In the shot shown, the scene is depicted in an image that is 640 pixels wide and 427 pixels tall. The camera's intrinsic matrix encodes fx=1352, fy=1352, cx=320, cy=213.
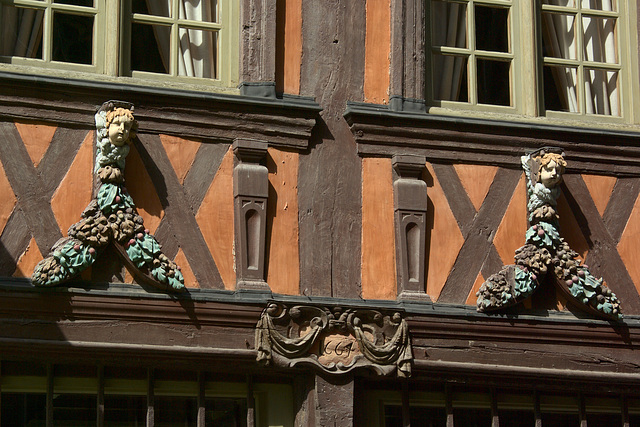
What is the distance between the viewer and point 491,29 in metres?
9.19

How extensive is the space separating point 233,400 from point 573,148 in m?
2.82

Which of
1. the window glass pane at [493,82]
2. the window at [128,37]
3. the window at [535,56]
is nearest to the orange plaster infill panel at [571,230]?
the window at [535,56]

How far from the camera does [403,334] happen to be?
8.23m

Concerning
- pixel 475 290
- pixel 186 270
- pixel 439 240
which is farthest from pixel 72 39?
pixel 475 290

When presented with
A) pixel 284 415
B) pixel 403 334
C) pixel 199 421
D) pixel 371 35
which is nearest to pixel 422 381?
pixel 403 334

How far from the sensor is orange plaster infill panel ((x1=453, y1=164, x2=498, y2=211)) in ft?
28.5

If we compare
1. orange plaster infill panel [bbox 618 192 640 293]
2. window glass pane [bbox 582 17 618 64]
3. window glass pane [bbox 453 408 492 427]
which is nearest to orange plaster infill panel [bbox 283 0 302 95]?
window glass pane [bbox 582 17 618 64]

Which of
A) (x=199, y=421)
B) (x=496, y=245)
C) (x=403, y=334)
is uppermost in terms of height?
(x=496, y=245)

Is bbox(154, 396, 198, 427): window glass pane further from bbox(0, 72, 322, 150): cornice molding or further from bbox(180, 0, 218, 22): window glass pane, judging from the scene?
bbox(180, 0, 218, 22): window glass pane

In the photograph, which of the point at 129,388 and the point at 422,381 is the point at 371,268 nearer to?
the point at 422,381

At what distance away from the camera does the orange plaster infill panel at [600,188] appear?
8.96m

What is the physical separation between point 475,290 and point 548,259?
1.66ft

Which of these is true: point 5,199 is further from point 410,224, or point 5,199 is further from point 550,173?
point 550,173

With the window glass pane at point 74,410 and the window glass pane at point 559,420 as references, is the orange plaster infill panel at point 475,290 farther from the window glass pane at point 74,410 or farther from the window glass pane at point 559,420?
the window glass pane at point 74,410
